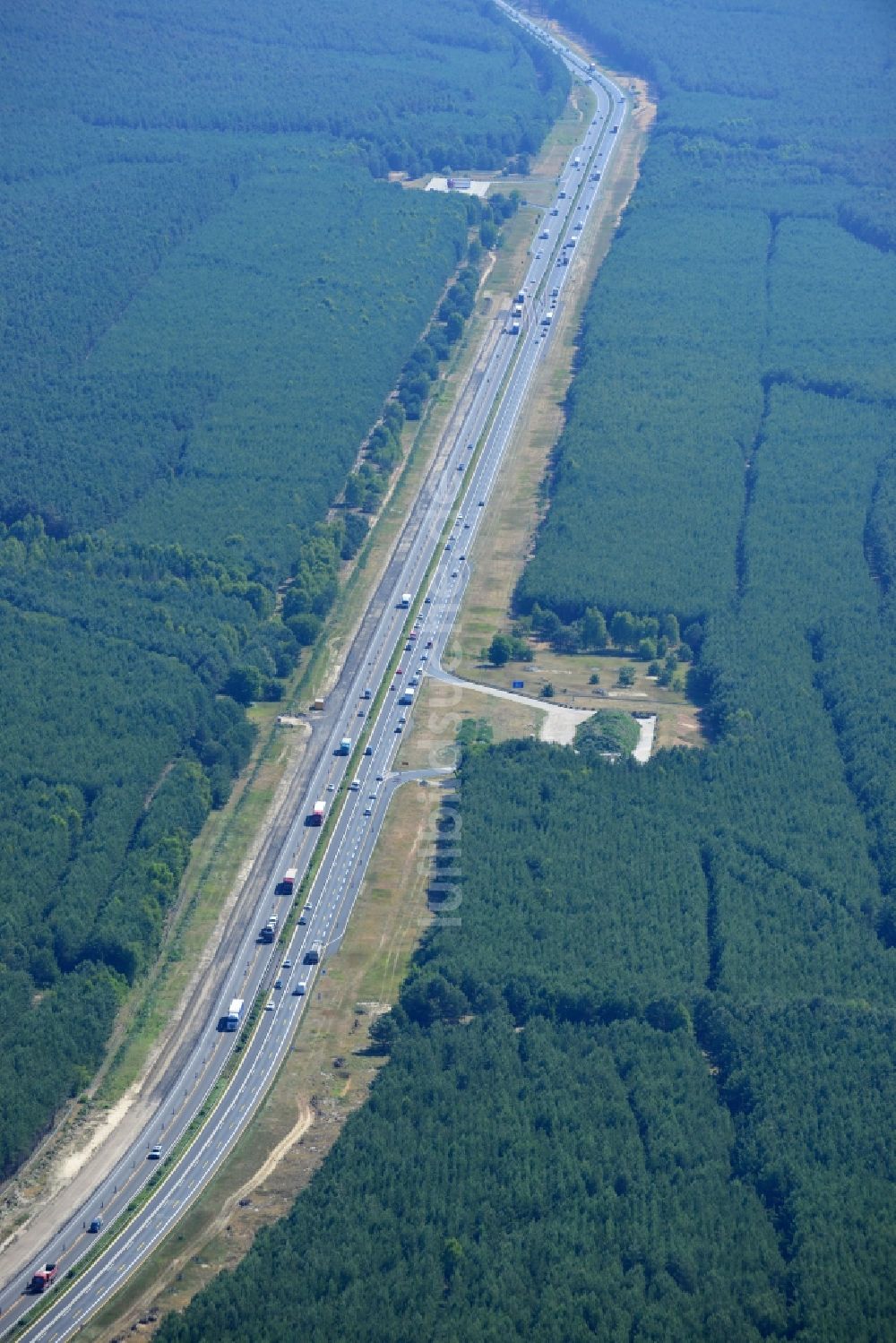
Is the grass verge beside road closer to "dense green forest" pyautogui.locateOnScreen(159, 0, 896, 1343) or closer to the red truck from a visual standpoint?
"dense green forest" pyautogui.locateOnScreen(159, 0, 896, 1343)

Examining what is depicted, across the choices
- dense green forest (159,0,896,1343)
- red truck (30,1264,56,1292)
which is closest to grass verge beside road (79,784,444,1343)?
dense green forest (159,0,896,1343)

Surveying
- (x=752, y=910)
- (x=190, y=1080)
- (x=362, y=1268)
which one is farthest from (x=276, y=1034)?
(x=752, y=910)

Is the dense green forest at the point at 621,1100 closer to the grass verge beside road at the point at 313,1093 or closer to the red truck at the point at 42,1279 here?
the grass verge beside road at the point at 313,1093

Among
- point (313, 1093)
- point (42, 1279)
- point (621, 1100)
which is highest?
point (621, 1100)

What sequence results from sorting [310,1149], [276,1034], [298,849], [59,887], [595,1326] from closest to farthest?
[595,1326] → [310,1149] → [276,1034] → [59,887] → [298,849]

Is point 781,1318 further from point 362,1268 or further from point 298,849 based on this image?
point 298,849

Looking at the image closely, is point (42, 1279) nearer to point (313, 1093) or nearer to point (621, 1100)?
point (313, 1093)

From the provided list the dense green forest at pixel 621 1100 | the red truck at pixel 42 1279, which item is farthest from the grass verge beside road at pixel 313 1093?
the red truck at pixel 42 1279

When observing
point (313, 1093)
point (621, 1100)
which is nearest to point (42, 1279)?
point (313, 1093)
